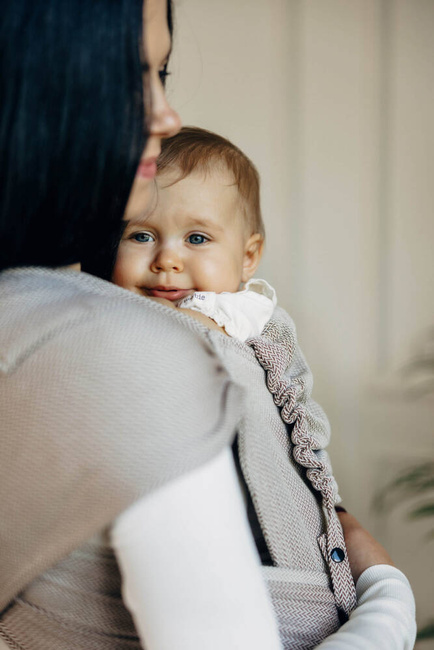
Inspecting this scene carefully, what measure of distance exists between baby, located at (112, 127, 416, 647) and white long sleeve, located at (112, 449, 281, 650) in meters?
0.21

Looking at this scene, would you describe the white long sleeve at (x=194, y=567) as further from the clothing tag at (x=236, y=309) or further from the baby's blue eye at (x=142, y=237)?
the baby's blue eye at (x=142, y=237)

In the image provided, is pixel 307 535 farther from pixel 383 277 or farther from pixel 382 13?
pixel 382 13

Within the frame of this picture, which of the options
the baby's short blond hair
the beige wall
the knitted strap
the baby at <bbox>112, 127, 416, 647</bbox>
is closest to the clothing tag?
the baby at <bbox>112, 127, 416, 647</bbox>

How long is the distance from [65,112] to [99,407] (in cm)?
28

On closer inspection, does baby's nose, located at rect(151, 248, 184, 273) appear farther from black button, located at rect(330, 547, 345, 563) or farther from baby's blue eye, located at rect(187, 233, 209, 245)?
black button, located at rect(330, 547, 345, 563)

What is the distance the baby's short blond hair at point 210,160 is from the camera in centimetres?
132

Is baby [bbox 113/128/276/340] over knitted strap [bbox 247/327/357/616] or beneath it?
over

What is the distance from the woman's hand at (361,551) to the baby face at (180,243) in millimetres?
575

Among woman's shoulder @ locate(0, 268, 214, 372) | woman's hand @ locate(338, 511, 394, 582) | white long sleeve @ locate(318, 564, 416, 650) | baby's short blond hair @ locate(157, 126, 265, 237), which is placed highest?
baby's short blond hair @ locate(157, 126, 265, 237)

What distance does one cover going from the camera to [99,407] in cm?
54

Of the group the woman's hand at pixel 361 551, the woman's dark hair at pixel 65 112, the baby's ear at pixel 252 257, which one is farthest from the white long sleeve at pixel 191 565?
the baby's ear at pixel 252 257

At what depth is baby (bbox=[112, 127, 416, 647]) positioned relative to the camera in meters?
0.78

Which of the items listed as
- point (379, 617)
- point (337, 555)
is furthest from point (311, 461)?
point (379, 617)

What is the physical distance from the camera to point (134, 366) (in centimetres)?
55
